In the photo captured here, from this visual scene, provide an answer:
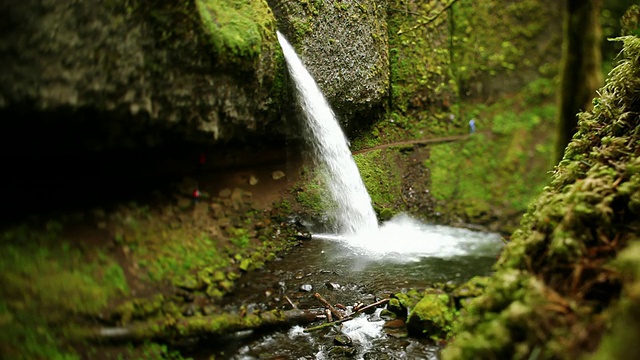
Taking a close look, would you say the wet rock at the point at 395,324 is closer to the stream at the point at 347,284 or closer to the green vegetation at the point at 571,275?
the stream at the point at 347,284

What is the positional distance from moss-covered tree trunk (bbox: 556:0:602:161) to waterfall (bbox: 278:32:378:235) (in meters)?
3.08

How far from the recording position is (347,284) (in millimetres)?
4141

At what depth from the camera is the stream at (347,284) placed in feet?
11.5

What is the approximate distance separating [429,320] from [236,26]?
410 cm

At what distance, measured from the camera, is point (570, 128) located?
5.50m

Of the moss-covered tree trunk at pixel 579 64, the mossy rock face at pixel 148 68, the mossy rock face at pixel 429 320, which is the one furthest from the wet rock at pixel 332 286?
the moss-covered tree trunk at pixel 579 64

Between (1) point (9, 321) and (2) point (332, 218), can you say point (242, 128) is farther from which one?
(1) point (9, 321)

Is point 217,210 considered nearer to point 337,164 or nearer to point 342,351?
point 337,164

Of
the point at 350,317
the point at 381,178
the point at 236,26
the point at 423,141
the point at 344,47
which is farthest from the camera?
the point at 423,141

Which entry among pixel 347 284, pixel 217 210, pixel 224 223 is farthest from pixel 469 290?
pixel 217 210

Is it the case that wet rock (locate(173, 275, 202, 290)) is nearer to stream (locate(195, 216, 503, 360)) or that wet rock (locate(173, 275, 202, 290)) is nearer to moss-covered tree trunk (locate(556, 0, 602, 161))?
stream (locate(195, 216, 503, 360))

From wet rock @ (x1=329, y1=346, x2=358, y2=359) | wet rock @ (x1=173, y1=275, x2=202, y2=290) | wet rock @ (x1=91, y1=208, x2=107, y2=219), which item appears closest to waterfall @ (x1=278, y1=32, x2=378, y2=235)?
wet rock @ (x1=329, y1=346, x2=358, y2=359)

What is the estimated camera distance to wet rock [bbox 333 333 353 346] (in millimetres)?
3557

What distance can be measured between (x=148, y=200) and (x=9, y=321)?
5.03 ft
